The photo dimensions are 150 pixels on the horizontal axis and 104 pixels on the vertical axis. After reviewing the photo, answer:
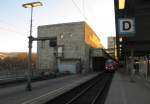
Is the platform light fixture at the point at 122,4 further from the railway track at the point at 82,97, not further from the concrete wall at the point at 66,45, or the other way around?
the concrete wall at the point at 66,45

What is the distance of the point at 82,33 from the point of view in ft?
271

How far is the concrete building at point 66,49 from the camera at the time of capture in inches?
3214

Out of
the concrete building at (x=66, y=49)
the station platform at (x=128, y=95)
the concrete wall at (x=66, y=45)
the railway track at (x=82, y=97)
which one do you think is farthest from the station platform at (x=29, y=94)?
the concrete wall at (x=66, y=45)

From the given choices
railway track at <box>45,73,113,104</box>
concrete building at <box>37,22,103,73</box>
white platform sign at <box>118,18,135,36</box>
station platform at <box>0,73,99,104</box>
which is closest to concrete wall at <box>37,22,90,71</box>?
concrete building at <box>37,22,103,73</box>

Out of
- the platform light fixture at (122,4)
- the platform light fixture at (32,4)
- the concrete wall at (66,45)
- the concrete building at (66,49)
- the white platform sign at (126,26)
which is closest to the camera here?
the platform light fixture at (122,4)

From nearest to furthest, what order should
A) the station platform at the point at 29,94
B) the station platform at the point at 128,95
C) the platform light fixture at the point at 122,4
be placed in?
the platform light fixture at the point at 122,4 → the station platform at the point at 29,94 → the station platform at the point at 128,95

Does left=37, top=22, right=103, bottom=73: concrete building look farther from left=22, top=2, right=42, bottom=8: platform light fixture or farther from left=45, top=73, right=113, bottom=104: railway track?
left=22, top=2, right=42, bottom=8: platform light fixture

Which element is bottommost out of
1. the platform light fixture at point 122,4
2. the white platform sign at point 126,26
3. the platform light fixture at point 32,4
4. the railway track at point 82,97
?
the railway track at point 82,97

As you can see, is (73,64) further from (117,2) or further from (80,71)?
(117,2)

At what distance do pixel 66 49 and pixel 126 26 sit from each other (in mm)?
66338

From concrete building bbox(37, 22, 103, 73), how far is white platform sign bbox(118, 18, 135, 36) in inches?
2396

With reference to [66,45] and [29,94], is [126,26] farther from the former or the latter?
[66,45]

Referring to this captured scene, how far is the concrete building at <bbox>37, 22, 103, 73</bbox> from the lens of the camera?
268 feet

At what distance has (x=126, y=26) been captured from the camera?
17547 mm
